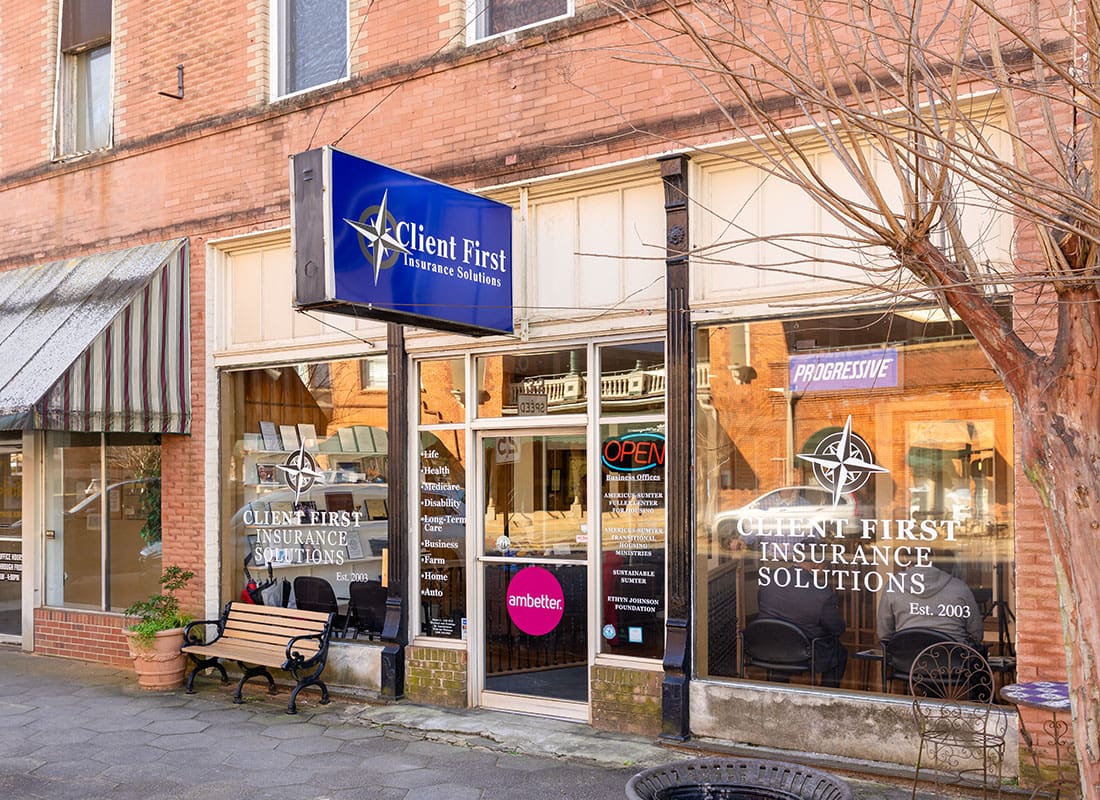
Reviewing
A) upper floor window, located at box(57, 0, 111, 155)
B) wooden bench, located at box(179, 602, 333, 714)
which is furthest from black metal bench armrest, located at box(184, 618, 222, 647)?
upper floor window, located at box(57, 0, 111, 155)

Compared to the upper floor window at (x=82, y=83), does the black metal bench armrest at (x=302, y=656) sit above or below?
below

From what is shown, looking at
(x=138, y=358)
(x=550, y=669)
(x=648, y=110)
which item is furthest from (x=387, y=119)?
(x=550, y=669)

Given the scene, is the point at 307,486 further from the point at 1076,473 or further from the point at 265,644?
the point at 1076,473

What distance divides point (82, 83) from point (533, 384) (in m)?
6.43

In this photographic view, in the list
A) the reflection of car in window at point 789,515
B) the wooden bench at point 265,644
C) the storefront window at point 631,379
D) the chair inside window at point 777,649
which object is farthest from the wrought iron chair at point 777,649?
the wooden bench at point 265,644

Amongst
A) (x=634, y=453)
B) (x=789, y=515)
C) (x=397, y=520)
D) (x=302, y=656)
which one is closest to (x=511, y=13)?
(x=634, y=453)

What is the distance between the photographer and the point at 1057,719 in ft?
19.1

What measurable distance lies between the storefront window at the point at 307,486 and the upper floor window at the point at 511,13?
9.27 feet

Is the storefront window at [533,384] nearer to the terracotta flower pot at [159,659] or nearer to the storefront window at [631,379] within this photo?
the storefront window at [631,379]

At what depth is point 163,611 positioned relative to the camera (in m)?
9.22

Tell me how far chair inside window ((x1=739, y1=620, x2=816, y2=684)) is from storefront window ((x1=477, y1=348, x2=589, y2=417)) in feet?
6.54

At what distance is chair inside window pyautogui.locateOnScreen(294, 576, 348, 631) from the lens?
29.5ft

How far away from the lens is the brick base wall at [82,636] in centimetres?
1012

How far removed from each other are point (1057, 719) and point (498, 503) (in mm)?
4082
